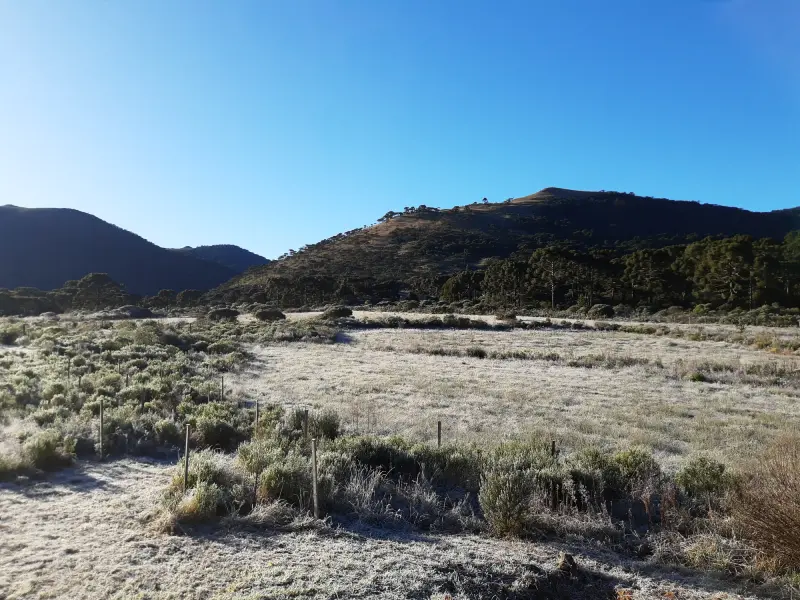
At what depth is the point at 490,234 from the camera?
11700cm

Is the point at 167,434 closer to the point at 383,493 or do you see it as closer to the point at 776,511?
the point at 383,493

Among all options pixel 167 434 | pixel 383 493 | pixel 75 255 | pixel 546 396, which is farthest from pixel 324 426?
pixel 75 255

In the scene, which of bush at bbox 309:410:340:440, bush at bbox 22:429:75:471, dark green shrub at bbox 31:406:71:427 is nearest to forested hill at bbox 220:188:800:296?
dark green shrub at bbox 31:406:71:427

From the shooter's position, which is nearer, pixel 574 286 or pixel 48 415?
pixel 48 415

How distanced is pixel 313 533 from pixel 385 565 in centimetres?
105

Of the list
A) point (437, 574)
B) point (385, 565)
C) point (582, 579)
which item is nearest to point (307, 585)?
point (385, 565)

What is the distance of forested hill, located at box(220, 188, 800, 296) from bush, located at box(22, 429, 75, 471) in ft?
232

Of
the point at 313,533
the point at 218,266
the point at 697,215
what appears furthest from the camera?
the point at 218,266

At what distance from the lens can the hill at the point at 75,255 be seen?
337ft

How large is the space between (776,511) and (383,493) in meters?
4.26

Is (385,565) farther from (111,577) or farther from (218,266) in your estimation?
(218,266)

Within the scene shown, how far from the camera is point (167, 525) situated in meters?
5.61

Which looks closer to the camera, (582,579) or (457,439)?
(582,579)

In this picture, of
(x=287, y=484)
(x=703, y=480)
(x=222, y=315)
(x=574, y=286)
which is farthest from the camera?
(x=574, y=286)
